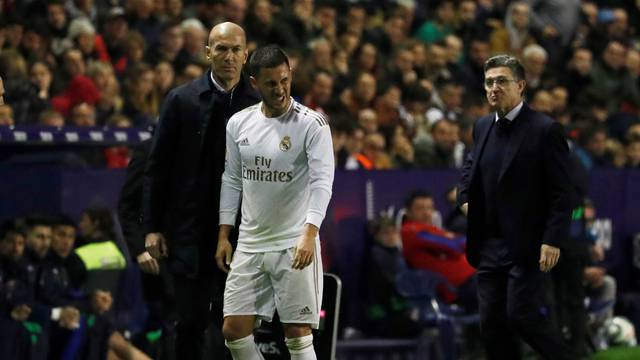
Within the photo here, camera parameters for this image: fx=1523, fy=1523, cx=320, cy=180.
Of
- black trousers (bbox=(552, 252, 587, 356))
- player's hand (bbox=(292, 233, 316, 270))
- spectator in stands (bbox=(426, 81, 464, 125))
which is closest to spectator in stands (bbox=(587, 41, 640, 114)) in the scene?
spectator in stands (bbox=(426, 81, 464, 125))

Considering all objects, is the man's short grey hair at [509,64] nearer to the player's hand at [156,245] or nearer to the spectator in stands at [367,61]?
the player's hand at [156,245]

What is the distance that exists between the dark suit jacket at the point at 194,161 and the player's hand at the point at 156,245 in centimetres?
4

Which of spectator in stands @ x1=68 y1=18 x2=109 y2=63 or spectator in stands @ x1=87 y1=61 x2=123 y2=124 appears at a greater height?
spectator in stands @ x1=68 y1=18 x2=109 y2=63

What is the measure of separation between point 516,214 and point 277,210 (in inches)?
64.4

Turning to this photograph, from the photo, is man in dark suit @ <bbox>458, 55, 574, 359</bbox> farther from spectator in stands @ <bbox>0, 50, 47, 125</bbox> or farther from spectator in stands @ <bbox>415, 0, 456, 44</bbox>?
spectator in stands @ <bbox>415, 0, 456, 44</bbox>

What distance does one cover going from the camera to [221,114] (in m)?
8.94

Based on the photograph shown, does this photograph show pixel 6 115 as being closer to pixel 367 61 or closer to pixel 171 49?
pixel 171 49

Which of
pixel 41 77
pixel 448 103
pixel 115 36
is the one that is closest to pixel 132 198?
pixel 41 77

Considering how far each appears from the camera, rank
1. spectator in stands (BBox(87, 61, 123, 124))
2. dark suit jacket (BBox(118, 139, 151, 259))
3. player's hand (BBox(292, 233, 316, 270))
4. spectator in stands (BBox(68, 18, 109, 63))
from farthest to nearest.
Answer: spectator in stands (BBox(68, 18, 109, 63)) → spectator in stands (BBox(87, 61, 123, 124)) → dark suit jacket (BBox(118, 139, 151, 259)) → player's hand (BBox(292, 233, 316, 270))

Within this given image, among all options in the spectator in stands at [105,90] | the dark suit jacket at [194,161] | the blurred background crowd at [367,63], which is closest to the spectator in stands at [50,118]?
the blurred background crowd at [367,63]

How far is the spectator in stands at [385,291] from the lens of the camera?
13.0 metres

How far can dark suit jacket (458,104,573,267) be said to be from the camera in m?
9.01

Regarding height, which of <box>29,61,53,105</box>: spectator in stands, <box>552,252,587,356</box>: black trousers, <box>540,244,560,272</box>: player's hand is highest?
<box>29,61,53,105</box>: spectator in stands

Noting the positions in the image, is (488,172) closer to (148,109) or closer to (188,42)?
(148,109)
